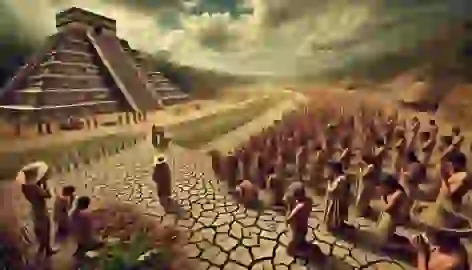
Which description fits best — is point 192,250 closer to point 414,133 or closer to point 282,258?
point 282,258

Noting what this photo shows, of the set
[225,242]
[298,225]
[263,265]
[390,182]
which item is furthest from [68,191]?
[390,182]

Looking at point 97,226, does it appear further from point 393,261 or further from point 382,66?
point 382,66

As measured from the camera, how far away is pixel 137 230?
7.93 ft

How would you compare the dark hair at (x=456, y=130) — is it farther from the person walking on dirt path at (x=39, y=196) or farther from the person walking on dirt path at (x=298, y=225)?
the person walking on dirt path at (x=39, y=196)

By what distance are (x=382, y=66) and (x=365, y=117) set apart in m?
0.25

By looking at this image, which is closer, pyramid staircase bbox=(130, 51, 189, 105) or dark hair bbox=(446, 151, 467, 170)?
dark hair bbox=(446, 151, 467, 170)

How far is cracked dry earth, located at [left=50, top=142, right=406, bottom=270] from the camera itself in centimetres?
220

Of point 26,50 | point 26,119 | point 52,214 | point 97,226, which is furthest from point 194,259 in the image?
point 26,50

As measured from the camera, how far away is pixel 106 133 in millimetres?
2562

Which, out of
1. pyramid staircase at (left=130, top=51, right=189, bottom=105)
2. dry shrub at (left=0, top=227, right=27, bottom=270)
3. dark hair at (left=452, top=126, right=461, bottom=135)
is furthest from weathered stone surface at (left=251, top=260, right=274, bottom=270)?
dry shrub at (left=0, top=227, right=27, bottom=270)

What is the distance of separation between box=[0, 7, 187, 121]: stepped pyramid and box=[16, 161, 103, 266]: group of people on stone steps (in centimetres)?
34

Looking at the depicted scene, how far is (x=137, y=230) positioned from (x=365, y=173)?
1166 mm

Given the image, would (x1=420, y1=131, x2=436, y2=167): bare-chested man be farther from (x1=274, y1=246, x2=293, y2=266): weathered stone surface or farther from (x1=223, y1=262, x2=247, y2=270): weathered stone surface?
(x1=223, y1=262, x2=247, y2=270): weathered stone surface

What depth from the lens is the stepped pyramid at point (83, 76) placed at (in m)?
2.54
